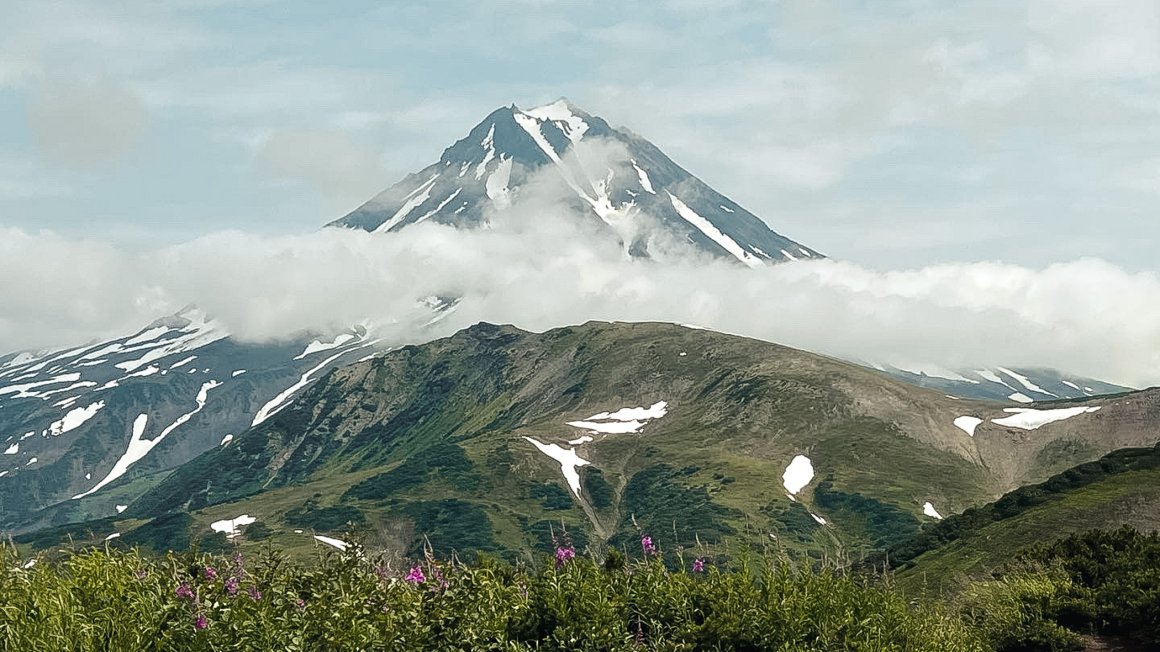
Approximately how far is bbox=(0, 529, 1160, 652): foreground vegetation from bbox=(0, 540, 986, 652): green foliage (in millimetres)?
34

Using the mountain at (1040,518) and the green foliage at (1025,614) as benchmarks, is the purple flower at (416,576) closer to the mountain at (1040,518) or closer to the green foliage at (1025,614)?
the green foliage at (1025,614)

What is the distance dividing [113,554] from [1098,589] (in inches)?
1023

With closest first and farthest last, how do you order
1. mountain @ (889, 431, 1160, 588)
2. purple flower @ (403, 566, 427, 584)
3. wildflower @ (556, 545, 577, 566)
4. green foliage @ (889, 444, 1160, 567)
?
purple flower @ (403, 566, 427, 584) → wildflower @ (556, 545, 577, 566) → mountain @ (889, 431, 1160, 588) → green foliage @ (889, 444, 1160, 567)

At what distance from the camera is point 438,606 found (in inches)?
809

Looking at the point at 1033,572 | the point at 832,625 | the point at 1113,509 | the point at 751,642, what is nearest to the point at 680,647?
the point at 751,642

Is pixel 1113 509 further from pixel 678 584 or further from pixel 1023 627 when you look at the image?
pixel 678 584

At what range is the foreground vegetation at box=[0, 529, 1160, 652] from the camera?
17.8 m

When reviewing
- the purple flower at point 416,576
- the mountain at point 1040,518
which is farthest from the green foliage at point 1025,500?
the purple flower at point 416,576

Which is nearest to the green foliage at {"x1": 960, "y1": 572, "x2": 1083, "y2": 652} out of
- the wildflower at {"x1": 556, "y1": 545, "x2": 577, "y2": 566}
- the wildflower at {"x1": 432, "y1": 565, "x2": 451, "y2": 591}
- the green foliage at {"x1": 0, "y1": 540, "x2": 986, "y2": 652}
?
the green foliage at {"x1": 0, "y1": 540, "x2": 986, "y2": 652}

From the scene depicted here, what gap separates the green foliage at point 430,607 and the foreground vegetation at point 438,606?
0.11 ft

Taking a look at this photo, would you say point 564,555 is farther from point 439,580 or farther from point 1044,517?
point 1044,517

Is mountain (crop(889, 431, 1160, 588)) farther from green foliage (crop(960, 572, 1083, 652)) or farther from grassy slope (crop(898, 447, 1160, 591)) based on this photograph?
green foliage (crop(960, 572, 1083, 652))

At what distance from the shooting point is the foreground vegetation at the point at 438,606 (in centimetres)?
1780

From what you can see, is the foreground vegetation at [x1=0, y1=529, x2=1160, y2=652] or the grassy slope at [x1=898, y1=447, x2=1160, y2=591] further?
the grassy slope at [x1=898, y1=447, x2=1160, y2=591]
